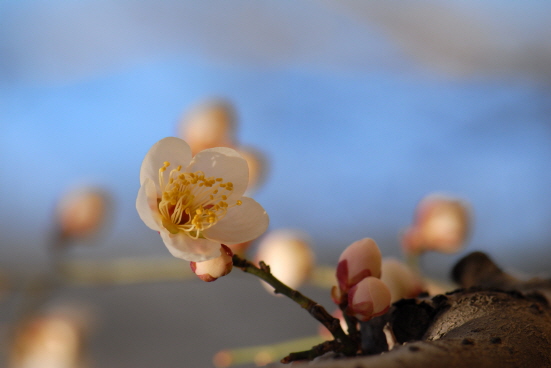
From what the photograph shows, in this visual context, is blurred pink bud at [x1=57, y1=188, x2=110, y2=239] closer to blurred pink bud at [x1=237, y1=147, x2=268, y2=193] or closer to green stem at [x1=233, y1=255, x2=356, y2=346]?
blurred pink bud at [x1=237, y1=147, x2=268, y2=193]

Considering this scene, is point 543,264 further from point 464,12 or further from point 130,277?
point 130,277

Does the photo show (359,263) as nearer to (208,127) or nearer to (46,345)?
(208,127)

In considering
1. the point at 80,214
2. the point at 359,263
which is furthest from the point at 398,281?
the point at 80,214

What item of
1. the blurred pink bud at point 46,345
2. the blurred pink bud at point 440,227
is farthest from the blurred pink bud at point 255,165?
the blurred pink bud at point 46,345

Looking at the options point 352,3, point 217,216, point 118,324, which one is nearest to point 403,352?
point 217,216

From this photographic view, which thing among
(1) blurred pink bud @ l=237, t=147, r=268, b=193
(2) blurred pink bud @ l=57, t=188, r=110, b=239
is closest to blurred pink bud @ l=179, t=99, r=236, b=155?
(1) blurred pink bud @ l=237, t=147, r=268, b=193

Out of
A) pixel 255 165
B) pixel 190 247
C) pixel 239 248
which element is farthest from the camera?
pixel 255 165
